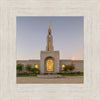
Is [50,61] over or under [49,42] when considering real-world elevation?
under

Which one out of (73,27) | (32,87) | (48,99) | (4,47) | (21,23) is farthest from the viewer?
(73,27)

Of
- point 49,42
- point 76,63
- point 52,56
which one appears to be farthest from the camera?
point 76,63

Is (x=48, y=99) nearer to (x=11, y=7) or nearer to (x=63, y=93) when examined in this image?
(x=63, y=93)

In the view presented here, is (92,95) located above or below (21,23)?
below

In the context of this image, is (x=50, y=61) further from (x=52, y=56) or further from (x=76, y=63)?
(x=76, y=63)

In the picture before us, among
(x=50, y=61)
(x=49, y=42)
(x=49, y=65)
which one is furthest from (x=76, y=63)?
(x=49, y=42)

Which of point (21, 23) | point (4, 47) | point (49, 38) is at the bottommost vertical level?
point (4, 47)

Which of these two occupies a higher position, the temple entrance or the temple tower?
the temple tower

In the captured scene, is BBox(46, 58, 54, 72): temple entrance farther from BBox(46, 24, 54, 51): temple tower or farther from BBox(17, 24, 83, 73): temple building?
BBox(46, 24, 54, 51): temple tower

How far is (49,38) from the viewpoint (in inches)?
656

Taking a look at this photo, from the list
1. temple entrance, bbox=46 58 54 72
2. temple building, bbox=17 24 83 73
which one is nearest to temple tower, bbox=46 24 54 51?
temple building, bbox=17 24 83 73

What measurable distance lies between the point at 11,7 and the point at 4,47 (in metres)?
0.98

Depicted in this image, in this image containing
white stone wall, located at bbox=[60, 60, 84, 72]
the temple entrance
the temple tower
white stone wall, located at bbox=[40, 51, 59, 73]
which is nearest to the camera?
white stone wall, located at bbox=[40, 51, 59, 73]

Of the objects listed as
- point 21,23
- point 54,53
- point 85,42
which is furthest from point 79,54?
point 85,42
